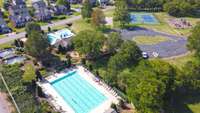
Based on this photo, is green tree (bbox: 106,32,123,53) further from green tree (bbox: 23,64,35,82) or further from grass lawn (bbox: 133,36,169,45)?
green tree (bbox: 23,64,35,82)

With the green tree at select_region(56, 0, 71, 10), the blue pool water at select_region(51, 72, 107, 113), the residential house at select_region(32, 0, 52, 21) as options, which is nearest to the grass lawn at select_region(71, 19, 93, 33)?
the residential house at select_region(32, 0, 52, 21)

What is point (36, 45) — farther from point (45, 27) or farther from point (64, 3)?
point (64, 3)

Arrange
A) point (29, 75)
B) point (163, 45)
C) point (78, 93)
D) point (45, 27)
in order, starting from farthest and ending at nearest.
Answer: point (45, 27)
point (163, 45)
point (78, 93)
point (29, 75)

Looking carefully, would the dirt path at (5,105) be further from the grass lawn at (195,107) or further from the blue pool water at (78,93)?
the grass lawn at (195,107)

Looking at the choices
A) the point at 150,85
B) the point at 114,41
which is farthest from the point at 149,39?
the point at 150,85

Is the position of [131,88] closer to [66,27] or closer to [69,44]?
[69,44]

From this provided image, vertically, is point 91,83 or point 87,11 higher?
point 87,11
